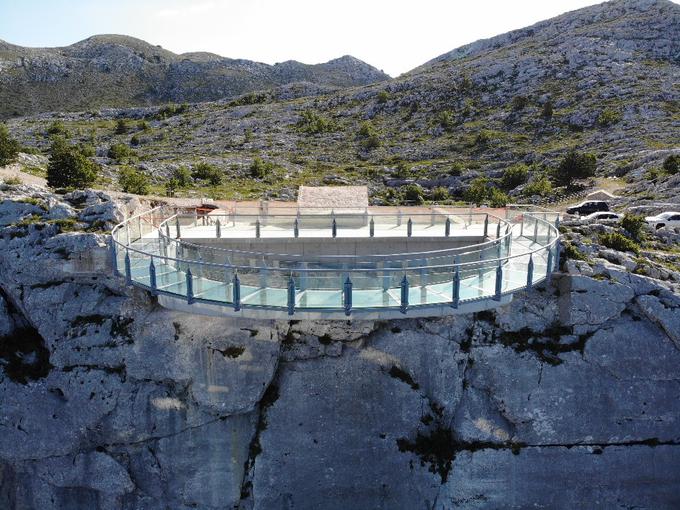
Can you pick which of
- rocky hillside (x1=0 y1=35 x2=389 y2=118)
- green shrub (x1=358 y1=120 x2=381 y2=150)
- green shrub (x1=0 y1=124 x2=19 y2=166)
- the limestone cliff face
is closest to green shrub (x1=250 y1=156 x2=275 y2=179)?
green shrub (x1=358 y1=120 x2=381 y2=150)

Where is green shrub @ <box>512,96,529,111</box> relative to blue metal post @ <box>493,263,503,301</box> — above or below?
above

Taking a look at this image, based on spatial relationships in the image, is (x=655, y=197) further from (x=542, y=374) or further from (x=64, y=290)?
(x=64, y=290)

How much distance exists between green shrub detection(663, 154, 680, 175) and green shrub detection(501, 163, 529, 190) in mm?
13184

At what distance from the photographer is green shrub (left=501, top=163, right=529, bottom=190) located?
5425cm

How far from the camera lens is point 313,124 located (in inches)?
3167

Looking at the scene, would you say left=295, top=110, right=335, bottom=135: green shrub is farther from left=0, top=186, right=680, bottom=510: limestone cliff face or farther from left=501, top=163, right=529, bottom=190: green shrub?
left=0, top=186, right=680, bottom=510: limestone cliff face

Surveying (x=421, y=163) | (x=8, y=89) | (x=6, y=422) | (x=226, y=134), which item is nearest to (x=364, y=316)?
(x=6, y=422)

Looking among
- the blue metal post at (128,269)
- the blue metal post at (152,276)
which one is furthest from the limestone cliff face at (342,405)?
the blue metal post at (152,276)

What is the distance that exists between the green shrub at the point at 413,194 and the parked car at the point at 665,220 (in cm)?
2282

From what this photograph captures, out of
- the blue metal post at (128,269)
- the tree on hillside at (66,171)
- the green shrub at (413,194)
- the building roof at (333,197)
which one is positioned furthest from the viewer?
the green shrub at (413,194)

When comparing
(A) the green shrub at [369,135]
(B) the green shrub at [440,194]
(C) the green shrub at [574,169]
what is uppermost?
(A) the green shrub at [369,135]

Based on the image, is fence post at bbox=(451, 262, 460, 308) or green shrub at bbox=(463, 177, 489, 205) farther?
green shrub at bbox=(463, 177, 489, 205)

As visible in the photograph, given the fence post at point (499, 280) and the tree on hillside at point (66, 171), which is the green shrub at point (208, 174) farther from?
the fence post at point (499, 280)

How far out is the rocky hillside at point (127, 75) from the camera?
401ft
